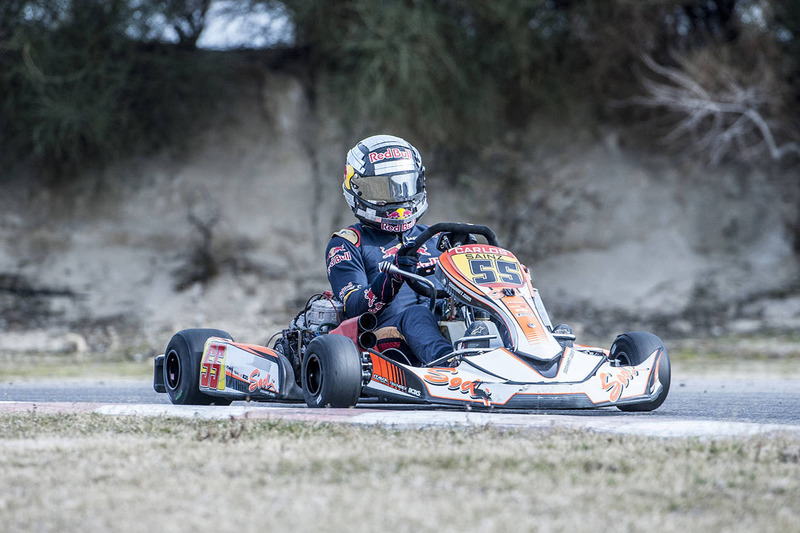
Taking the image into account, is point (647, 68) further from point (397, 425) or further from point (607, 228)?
point (397, 425)

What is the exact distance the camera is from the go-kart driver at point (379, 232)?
5.86 metres

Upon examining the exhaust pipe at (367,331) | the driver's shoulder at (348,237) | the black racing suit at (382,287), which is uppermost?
the driver's shoulder at (348,237)

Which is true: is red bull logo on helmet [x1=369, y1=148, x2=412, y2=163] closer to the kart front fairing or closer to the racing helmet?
the racing helmet

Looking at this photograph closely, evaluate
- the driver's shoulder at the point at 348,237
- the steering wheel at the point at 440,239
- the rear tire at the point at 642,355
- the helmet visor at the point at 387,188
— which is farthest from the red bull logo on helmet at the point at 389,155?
the rear tire at the point at 642,355

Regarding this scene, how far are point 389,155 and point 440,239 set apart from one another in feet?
2.43

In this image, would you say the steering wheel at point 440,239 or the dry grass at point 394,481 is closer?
the dry grass at point 394,481

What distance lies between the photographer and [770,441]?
12.6ft

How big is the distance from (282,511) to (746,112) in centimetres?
1448

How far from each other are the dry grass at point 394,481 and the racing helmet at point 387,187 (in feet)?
7.42

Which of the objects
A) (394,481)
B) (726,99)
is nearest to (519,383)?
(394,481)

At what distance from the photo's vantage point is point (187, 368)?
20.6 feet

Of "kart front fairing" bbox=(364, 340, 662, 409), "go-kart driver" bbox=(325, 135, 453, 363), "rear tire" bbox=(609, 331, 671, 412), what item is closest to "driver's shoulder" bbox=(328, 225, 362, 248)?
"go-kart driver" bbox=(325, 135, 453, 363)

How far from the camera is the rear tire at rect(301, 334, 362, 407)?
17.1 ft

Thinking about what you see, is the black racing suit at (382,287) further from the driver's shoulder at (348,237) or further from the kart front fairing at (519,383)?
the kart front fairing at (519,383)
